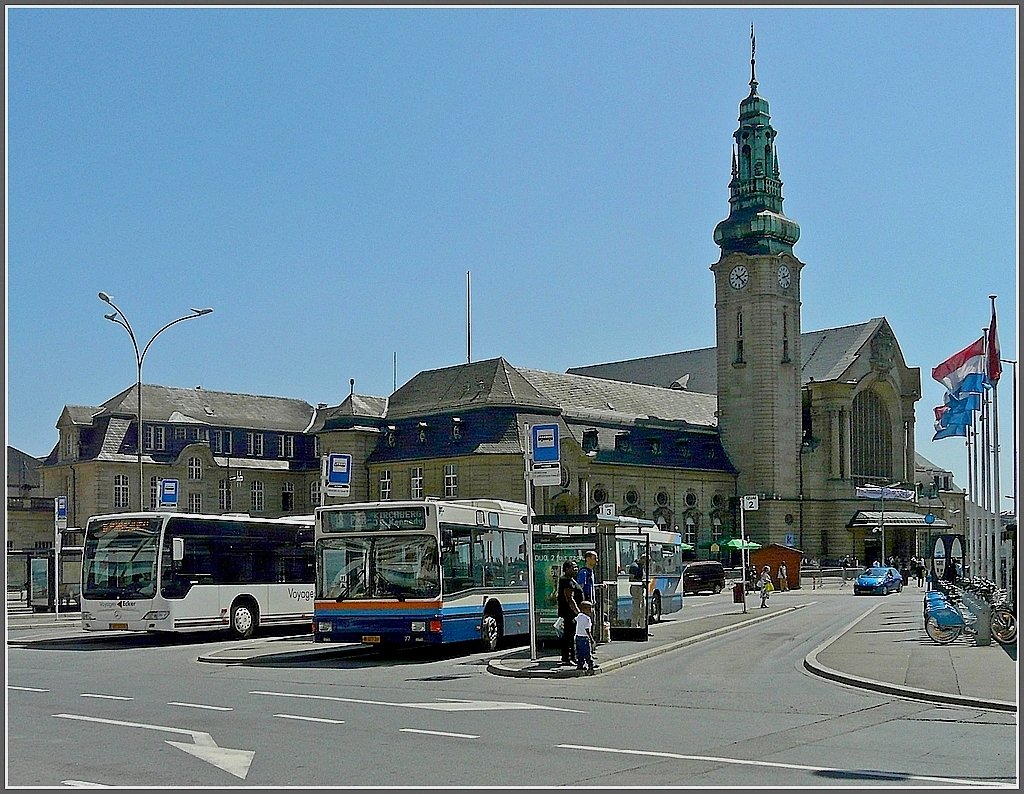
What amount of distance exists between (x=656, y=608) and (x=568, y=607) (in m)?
14.7

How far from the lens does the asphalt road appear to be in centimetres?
1124

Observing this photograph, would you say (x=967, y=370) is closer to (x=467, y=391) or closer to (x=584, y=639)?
(x=584, y=639)

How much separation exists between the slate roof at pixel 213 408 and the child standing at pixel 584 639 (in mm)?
75982

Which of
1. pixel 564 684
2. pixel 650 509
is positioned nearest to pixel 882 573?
pixel 650 509

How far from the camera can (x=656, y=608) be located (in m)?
35.2

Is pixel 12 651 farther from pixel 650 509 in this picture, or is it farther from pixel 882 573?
pixel 650 509

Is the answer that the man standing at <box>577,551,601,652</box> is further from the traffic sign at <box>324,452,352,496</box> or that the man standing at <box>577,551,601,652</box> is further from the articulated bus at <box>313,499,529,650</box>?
the traffic sign at <box>324,452,352,496</box>

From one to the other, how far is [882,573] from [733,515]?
31.9 meters

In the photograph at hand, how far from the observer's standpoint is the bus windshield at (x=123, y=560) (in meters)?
28.9

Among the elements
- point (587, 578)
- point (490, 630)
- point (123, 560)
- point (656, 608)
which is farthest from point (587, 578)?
point (656, 608)

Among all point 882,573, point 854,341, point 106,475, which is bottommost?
point 882,573

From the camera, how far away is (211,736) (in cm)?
1379

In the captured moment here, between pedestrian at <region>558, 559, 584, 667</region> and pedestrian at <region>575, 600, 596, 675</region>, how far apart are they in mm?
260

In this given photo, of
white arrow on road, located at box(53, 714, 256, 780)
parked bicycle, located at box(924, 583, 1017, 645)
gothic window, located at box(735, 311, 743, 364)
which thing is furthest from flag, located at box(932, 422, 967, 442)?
gothic window, located at box(735, 311, 743, 364)
